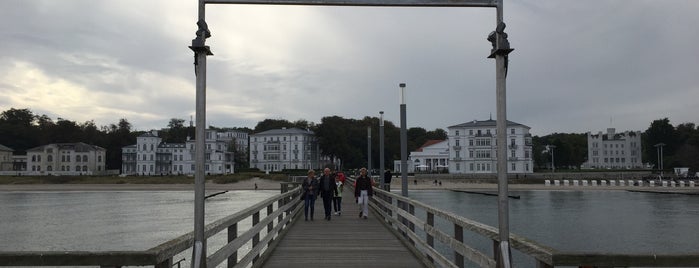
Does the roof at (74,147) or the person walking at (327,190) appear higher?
the roof at (74,147)

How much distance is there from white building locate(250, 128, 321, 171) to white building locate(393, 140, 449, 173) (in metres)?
20.7

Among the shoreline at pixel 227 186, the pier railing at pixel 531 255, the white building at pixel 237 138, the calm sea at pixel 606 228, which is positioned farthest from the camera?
the white building at pixel 237 138

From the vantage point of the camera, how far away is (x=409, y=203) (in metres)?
10.7

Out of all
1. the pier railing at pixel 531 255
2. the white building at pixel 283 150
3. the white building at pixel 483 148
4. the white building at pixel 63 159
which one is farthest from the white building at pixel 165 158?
the pier railing at pixel 531 255

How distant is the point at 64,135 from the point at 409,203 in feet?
465

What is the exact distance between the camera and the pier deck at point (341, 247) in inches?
349

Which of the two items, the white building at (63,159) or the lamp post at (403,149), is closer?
the lamp post at (403,149)

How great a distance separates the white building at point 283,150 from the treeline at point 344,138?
14.0 ft

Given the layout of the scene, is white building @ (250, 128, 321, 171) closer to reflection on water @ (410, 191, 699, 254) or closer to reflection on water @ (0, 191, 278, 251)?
reflection on water @ (0, 191, 278, 251)

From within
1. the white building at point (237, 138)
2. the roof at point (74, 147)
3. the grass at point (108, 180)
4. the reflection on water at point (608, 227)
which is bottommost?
the reflection on water at point (608, 227)

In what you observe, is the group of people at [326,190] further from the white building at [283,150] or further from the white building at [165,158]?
Answer: the white building at [283,150]

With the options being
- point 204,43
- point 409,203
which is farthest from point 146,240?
point 204,43

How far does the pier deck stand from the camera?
8859 millimetres

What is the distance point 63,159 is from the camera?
12288cm
